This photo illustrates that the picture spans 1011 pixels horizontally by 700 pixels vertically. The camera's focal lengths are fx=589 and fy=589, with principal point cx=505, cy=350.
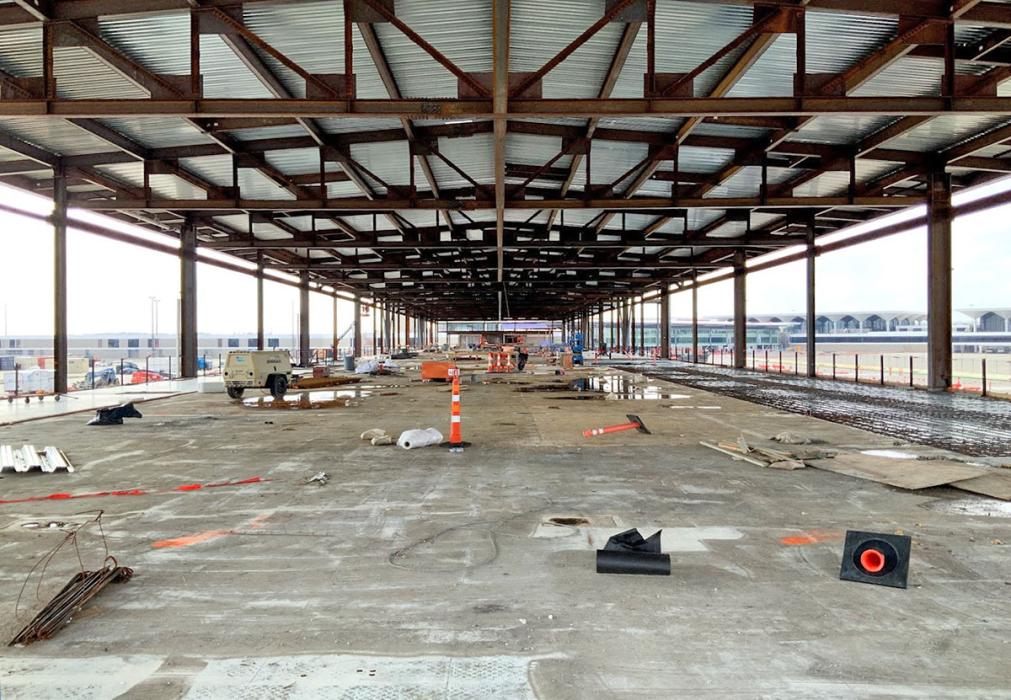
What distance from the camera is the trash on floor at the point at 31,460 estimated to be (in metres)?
8.45

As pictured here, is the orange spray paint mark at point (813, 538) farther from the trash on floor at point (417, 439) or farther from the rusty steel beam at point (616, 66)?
the rusty steel beam at point (616, 66)

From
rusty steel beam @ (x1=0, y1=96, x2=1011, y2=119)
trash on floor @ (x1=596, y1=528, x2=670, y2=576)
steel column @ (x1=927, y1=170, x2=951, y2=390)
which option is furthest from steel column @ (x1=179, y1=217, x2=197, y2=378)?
steel column @ (x1=927, y1=170, x2=951, y2=390)

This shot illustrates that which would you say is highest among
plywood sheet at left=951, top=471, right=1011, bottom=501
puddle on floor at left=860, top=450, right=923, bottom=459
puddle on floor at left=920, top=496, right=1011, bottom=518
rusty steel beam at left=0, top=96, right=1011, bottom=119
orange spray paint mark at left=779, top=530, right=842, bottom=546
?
rusty steel beam at left=0, top=96, right=1011, bottom=119

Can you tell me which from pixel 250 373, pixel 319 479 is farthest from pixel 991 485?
pixel 250 373

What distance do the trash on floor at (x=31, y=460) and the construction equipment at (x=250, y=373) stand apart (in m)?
9.74

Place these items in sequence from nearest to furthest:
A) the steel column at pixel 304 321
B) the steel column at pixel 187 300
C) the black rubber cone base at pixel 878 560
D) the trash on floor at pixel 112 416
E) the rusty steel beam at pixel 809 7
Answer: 1. the black rubber cone base at pixel 878 560
2. the rusty steel beam at pixel 809 7
3. the trash on floor at pixel 112 416
4. the steel column at pixel 187 300
5. the steel column at pixel 304 321

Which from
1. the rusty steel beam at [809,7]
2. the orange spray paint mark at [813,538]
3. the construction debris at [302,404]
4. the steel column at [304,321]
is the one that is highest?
the rusty steel beam at [809,7]

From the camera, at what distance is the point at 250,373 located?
1905 centimetres

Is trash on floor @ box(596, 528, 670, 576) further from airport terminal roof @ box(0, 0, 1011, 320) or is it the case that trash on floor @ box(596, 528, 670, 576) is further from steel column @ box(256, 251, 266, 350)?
steel column @ box(256, 251, 266, 350)

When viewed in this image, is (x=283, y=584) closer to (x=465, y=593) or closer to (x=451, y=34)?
(x=465, y=593)

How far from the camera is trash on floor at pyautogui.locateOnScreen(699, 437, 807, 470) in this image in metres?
8.48

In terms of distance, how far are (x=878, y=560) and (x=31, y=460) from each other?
10.6 m

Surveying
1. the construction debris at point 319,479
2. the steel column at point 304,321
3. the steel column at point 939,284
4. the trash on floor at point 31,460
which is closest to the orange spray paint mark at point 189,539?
the construction debris at point 319,479

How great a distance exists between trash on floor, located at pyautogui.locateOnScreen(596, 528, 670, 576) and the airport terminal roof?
7.18 meters
